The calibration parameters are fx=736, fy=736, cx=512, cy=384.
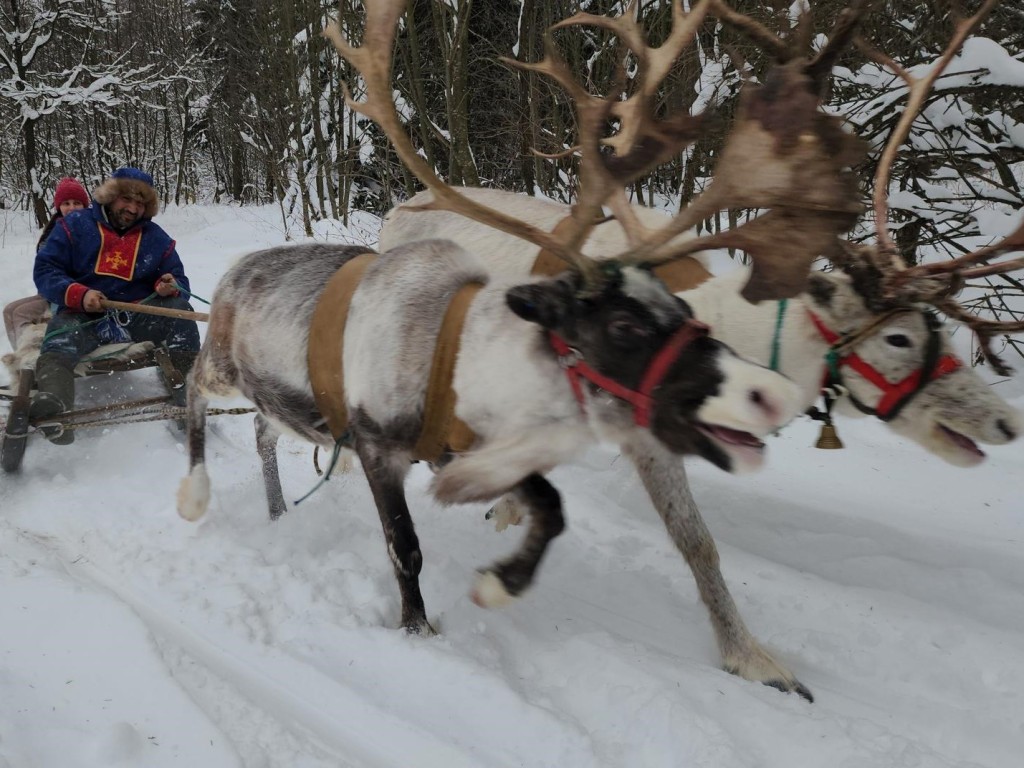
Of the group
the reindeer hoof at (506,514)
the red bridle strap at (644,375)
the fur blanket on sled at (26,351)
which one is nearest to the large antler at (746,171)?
the red bridle strap at (644,375)

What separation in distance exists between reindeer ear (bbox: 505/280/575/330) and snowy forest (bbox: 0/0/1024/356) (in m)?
0.70

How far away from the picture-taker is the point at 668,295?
2.17 meters

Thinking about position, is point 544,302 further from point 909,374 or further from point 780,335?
point 909,374

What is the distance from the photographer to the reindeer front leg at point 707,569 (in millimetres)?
2729

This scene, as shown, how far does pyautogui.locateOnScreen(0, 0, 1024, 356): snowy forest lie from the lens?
15.0 ft

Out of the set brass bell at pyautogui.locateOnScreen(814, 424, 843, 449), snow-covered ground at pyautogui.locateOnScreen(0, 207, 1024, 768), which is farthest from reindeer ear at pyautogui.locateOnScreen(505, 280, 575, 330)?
brass bell at pyautogui.locateOnScreen(814, 424, 843, 449)

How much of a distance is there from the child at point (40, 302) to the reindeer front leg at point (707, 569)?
15.3 ft

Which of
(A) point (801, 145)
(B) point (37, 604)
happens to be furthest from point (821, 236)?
(B) point (37, 604)

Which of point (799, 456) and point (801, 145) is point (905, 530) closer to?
point (799, 456)

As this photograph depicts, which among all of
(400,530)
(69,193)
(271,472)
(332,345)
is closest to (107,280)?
(69,193)

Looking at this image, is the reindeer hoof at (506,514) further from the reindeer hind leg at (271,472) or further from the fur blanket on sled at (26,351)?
the fur blanket on sled at (26,351)

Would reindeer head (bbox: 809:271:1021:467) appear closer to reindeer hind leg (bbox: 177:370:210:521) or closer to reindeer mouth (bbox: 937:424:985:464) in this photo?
reindeer mouth (bbox: 937:424:985:464)

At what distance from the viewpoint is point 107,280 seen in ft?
16.8

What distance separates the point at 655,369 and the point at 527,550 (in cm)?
78
